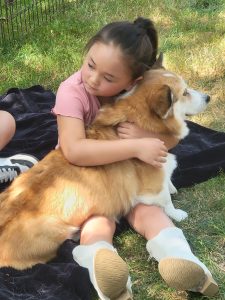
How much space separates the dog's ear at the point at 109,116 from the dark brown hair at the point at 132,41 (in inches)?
8.7

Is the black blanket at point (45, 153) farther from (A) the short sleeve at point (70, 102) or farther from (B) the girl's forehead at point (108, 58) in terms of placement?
(B) the girl's forehead at point (108, 58)

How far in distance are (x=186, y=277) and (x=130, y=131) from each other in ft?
2.87

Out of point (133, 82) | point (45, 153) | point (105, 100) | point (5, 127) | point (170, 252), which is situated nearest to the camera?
point (170, 252)

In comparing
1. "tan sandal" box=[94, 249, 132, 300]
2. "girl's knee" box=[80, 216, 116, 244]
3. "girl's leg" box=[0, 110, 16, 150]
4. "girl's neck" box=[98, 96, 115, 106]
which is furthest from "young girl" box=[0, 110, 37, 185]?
"tan sandal" box=[94, 249, 132, 300]

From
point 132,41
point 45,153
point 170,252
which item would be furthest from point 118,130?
point 45,153

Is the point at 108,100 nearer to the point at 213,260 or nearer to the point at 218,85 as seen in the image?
the point at 213,260

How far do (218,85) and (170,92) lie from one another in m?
1.95

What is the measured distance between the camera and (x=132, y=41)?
8.96 ft

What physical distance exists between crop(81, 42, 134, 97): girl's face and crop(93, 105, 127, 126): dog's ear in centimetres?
10

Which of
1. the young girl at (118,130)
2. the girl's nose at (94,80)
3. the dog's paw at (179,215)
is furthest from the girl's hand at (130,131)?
the dog's paw at (179,215)

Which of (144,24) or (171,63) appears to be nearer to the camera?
(144,24)

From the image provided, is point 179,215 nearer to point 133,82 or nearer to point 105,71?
point 133,82

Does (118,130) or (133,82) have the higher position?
(133,82)

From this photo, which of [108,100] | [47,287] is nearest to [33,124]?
[108,100]
